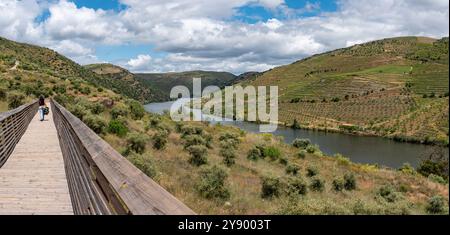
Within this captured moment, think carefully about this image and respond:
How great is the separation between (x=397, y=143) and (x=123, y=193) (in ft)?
277

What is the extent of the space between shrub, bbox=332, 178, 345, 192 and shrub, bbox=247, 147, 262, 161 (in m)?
8.01

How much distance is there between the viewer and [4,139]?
1082cm

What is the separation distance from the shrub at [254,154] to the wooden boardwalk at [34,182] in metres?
18.4

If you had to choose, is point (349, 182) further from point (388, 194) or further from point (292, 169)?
point (292, 169)

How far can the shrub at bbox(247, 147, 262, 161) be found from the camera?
3022 centimetres

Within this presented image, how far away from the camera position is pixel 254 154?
30781mm

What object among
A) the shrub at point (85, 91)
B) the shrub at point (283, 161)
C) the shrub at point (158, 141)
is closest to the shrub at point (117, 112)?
the shrub at point (158, 141)

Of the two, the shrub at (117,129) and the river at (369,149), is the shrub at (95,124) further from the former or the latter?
the river at (369,149)

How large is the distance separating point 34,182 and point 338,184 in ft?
59.9

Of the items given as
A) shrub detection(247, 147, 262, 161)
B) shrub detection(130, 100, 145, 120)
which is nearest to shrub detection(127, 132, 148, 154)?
shrub detection(247, 147, 262, 161)

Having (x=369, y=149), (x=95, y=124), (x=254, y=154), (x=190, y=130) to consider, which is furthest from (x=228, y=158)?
(x=369, y=149)

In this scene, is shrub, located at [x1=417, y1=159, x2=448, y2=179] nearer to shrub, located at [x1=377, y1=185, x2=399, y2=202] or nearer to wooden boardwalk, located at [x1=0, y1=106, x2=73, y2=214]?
shrub, located at [x1=377, y1=185, x2=399, y2=202]

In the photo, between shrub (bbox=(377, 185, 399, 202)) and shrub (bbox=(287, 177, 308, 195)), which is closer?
shrub (bbox=(287, 177, 308, 195))

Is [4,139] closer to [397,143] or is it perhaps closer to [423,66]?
[397,143]
